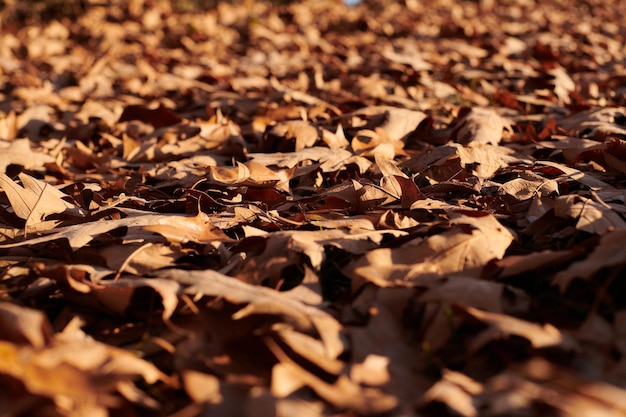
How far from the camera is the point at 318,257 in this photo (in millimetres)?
1227

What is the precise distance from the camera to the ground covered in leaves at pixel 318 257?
875 millimetres

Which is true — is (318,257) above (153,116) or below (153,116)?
above

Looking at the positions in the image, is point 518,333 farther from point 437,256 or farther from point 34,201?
point 34,201

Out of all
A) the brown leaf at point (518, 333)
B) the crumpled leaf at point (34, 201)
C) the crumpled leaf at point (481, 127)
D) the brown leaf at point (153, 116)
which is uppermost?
the brown leaf at point (518, 333)

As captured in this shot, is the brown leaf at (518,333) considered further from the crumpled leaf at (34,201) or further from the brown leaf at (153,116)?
the brown leaf at (153,116)

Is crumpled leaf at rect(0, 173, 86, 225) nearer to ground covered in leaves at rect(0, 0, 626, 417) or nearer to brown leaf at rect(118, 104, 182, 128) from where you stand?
ground covered in leaves at rect(0, 0, 626, 417)

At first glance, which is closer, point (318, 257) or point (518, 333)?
point (518, 333)

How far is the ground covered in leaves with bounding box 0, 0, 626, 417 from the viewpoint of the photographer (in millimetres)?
875

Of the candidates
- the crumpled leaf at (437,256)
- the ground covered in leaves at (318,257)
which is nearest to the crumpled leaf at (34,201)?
the ground covered in leaves at (318,257)

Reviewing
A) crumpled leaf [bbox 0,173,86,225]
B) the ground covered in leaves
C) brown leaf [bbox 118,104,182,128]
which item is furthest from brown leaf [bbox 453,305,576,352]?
brown leaf [bbox 118,104,182,128]

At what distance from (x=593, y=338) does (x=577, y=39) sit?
13.7ft

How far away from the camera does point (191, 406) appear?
86cm

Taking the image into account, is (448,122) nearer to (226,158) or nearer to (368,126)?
(368,126)

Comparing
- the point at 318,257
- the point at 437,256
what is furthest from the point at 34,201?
the point at 437,256
